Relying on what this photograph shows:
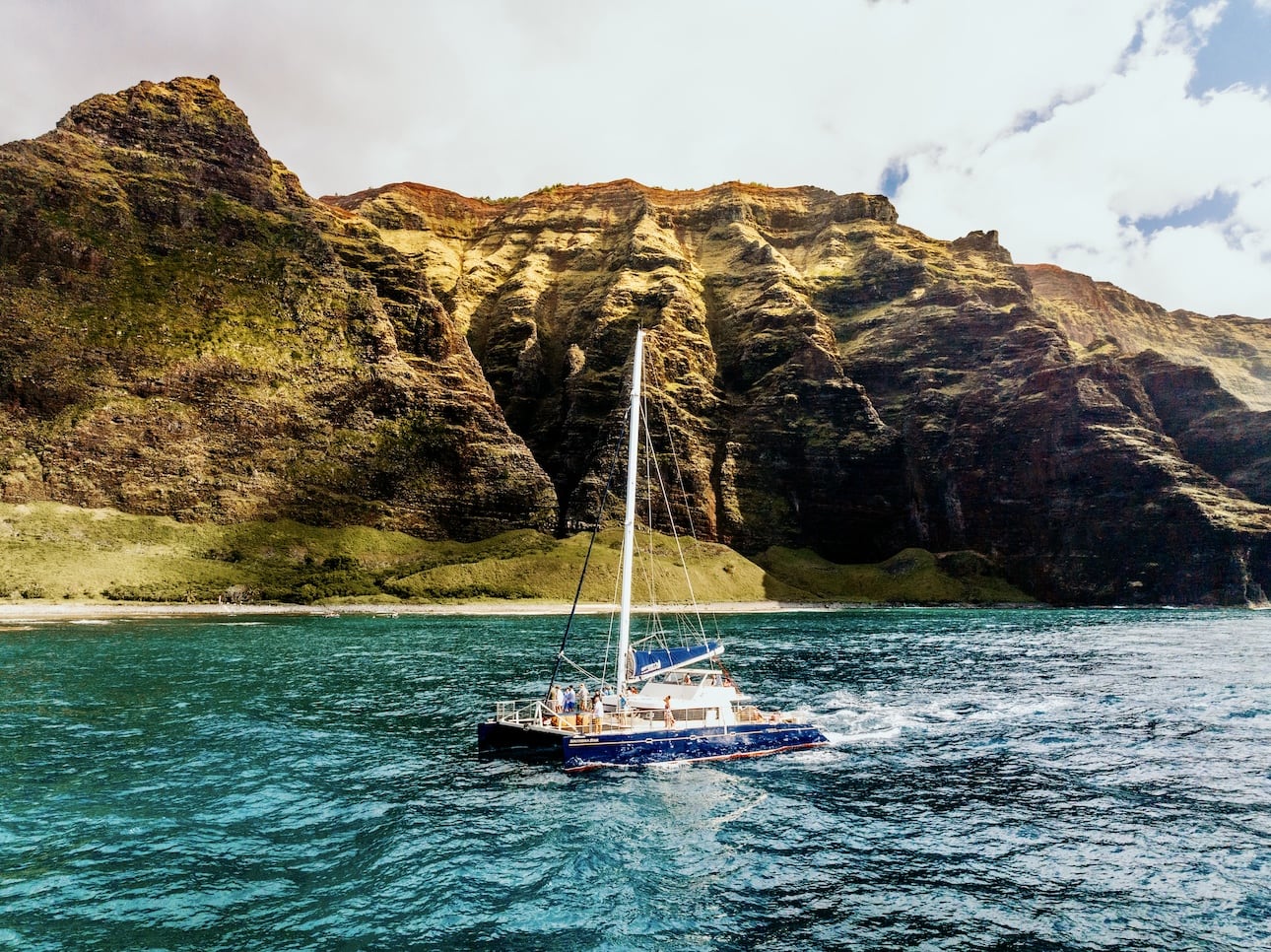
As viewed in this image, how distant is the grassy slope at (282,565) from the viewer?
137625 mm

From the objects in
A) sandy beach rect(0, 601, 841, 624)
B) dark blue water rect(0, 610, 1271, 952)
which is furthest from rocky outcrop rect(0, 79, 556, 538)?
dark blue water rect(0, 610, 1271, 952)

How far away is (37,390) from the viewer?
166125 mm

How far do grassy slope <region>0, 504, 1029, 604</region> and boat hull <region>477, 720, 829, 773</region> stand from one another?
119264mm

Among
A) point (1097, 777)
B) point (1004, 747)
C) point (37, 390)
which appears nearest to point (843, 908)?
point (1097, 777)

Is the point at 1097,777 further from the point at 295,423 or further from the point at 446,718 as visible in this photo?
the point at 295,423

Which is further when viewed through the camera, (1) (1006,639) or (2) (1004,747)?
(1) (1006,639)

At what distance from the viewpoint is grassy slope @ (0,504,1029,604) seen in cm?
13762

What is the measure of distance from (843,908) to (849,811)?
30.7 feet

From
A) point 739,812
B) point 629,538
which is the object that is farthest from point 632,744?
point 629,538

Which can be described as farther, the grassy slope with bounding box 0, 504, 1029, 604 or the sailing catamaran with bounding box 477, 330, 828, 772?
the grassy slope with bounding box 0, 504, 1029, 604

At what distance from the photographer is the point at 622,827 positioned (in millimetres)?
28766

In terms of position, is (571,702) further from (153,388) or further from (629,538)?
(153,388)

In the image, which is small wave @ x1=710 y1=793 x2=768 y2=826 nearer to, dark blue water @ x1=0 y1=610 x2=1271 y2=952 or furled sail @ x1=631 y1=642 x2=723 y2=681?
dark blue water @ x1=0 y1=610 x2=1271 y2=952

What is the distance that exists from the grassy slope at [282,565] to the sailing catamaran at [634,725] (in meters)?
118
